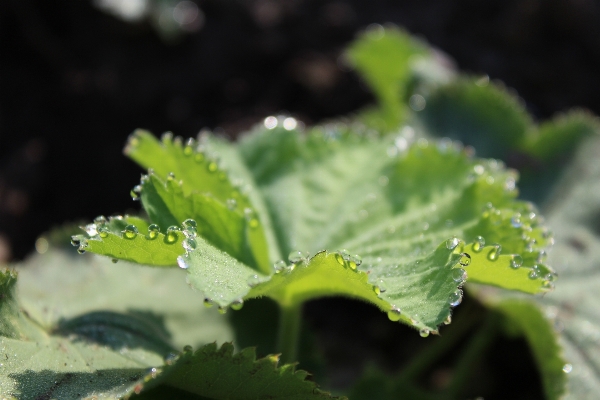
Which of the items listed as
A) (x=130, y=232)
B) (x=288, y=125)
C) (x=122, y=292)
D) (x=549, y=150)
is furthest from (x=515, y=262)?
(x=549, y=150)

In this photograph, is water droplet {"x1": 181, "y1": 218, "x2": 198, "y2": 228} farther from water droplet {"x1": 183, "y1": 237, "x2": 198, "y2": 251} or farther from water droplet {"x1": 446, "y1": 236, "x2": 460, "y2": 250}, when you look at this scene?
water droplet {"x1": 446, "y1": 236, "x2": 460, "y2": 250}

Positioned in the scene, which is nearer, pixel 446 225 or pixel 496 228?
pixel 496 228

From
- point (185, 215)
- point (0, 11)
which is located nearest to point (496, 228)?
point (185, 215)

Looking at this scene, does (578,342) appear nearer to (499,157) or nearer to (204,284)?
(499,157)

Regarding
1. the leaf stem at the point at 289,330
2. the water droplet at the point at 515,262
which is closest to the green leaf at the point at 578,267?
the water droplet at the point at 515,262

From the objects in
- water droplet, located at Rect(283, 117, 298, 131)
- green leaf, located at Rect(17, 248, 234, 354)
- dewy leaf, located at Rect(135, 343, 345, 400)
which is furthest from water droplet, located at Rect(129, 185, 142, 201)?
water droplet, located at Rect(283, 117, 298, 131)

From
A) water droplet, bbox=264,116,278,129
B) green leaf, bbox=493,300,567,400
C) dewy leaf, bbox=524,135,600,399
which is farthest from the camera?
water droplet, bbox=264,116,278,129
